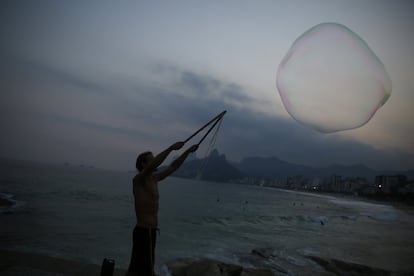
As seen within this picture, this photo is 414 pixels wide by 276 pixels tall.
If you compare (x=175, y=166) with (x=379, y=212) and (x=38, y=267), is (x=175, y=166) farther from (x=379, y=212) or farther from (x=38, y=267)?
(x=379, y=212)

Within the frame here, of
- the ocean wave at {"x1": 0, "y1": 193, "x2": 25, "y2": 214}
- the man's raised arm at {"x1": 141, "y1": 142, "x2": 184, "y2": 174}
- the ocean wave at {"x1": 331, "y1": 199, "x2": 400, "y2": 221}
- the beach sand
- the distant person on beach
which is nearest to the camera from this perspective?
the man's raised arm at {"x1": 141, "y1": 142, "x2": 184, "y2": 174}

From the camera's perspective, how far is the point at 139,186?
167 inches

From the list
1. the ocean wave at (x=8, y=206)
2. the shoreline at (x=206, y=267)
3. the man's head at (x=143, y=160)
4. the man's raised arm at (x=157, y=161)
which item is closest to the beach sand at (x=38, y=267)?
the shoreline at (x=206, y=267)

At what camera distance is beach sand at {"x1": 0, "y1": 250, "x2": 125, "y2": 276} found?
7778 mm

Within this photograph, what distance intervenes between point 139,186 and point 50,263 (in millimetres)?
6544

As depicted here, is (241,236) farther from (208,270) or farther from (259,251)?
(208,270)

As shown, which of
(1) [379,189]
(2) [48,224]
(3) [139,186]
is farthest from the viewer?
(1) [379,189]

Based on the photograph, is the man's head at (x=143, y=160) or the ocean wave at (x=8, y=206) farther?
the ocean wave at (x=8, y=206)

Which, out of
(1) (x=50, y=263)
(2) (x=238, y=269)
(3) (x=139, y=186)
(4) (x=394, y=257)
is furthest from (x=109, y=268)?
(4) (x=394, y=257)

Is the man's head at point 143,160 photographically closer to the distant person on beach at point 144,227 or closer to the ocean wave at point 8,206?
the distant person on beach at point 144,227

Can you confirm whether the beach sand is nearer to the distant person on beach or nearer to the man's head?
the distant person on beach

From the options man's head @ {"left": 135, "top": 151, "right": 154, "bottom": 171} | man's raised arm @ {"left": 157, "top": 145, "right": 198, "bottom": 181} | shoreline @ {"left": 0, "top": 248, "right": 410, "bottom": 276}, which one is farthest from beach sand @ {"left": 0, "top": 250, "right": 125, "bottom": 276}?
man's head @ {"left": 135, "top": 151, "right": 154, "bottom": 171}

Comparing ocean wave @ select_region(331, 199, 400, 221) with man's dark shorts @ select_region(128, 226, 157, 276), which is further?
ocean wave @ select_region(331, 199, 400, 221)

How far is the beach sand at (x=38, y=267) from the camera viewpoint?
25.5 feet
